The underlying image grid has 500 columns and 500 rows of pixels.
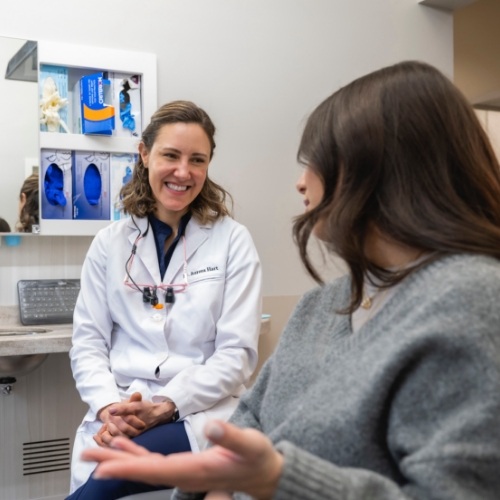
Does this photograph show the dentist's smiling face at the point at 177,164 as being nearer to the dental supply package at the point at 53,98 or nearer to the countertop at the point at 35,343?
the countertop at the point at 35,343

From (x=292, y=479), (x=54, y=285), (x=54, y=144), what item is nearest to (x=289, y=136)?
(x=54, y=144)

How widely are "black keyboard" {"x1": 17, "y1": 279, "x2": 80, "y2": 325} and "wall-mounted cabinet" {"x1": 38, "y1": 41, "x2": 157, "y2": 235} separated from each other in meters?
0.20

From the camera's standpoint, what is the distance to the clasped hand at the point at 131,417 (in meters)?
1.36

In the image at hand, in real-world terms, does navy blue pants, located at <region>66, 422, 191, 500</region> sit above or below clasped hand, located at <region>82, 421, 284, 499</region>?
below

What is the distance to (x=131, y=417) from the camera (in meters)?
1.35

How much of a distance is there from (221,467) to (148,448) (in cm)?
80

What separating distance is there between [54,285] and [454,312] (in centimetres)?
183

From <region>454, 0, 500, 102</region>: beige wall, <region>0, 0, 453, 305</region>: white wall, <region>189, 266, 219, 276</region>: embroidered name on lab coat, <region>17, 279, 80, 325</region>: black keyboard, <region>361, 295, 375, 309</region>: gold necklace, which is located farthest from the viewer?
<region>454, 0, 500, 102</region>: beige wall

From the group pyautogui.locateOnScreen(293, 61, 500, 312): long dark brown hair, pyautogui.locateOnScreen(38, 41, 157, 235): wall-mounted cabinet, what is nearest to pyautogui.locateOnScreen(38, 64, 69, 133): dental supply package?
pyautogui.locateOnScreen(38, 41, 157, 235): wall-mounted cabinet

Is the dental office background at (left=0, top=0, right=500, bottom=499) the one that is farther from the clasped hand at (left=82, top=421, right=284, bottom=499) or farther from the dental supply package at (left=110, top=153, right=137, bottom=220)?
the clasped hand at (left=82, top=421, right=284, bottom=499)

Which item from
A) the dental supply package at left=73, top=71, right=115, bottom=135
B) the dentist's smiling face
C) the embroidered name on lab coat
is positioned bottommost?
the embroidered name on lab coat

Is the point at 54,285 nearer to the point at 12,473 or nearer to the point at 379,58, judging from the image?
the point at 12,473

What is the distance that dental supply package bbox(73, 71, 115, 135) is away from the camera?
2242 millimetres

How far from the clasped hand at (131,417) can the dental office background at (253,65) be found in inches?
37.7
